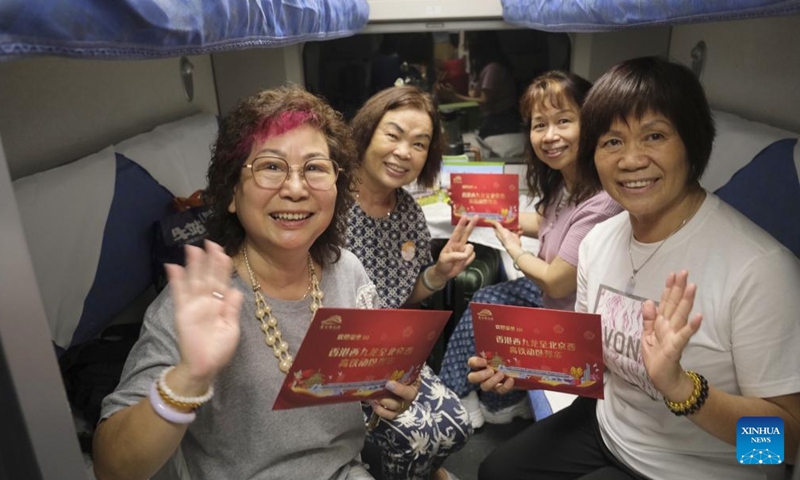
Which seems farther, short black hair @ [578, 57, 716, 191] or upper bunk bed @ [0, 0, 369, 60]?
short black hair @ [578, 57, 716, 191]

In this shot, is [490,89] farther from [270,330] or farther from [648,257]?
[270,330]

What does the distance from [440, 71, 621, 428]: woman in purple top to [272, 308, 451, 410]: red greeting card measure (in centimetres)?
81

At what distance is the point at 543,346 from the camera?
4.25 ft

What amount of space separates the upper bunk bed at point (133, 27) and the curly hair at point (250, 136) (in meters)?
0.14

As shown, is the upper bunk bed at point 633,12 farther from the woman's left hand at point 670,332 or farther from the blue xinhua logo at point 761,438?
the blue xinhua logo at point 761,438

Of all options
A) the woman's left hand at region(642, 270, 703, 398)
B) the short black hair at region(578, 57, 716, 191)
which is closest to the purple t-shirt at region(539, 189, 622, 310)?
the short black hair at region(578, 57, 716, 191)

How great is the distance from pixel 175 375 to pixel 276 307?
369mm

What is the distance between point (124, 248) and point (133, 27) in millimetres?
1128

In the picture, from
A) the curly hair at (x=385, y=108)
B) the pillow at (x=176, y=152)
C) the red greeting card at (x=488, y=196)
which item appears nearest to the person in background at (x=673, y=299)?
the curly hair at (x=385, y=108)

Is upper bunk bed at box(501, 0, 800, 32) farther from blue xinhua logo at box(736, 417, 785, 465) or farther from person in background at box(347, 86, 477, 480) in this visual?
blue xinhua logo at box(736, 417, 785, 465)

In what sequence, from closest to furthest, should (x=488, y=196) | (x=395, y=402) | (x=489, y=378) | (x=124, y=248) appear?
1. (x=395, y=402)
2. (x=489, y=378)
3. (x=124, y=248)
4. (x=488, y=196)

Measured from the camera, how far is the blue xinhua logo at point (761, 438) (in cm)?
105

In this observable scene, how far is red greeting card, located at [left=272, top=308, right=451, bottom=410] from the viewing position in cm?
100

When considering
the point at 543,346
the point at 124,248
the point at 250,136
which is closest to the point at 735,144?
the point at 543,346
